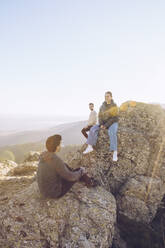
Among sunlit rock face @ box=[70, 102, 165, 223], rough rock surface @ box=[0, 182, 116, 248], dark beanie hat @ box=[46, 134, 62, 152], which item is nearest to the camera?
rough rock surface @ box=[0, 182, 116, 248]

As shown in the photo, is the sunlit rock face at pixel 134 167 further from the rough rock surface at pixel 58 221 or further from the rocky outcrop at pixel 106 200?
the rough rock surface at pixel 58 221

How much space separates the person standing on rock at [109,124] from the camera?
10672 millimetres

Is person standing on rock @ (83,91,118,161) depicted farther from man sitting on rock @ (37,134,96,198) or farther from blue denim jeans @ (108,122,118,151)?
man sitting on rock @ (37,134,96,198)

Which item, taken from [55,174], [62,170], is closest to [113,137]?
[62,170]

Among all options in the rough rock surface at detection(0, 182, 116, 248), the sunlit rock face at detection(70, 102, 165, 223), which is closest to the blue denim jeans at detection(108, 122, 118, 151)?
the sunlit rock face at detection(70, 102, 165, 223)

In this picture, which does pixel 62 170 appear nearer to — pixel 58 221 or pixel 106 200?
pixel 58 221

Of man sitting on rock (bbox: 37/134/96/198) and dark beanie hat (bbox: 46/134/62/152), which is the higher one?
dark beanie hat (bbox: 46/134/62/152)

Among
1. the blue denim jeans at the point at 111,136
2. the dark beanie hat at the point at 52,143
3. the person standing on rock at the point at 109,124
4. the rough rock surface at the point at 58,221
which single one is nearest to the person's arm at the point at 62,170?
the dark beanie hat at the point at 52,143

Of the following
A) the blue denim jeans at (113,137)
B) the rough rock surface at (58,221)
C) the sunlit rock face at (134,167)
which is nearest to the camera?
the rough rock surface at (58,221)

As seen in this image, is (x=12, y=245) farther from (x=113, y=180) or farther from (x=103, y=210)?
(x=113, y=180)

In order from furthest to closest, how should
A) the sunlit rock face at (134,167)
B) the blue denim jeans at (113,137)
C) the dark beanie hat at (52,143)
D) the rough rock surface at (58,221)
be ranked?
the blue denim jeans at (113,137), the sunlit rock face at (134,167), the dark beanie hat at (52,143), the rough rock surface at (58,221)

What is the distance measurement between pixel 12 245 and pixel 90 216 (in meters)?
3.23

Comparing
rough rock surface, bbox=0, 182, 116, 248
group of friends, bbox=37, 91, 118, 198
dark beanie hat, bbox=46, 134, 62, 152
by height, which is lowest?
rough rock surface, bbox=0, 182, 116, 248

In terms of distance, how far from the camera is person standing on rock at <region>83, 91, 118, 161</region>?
10.7 meters
